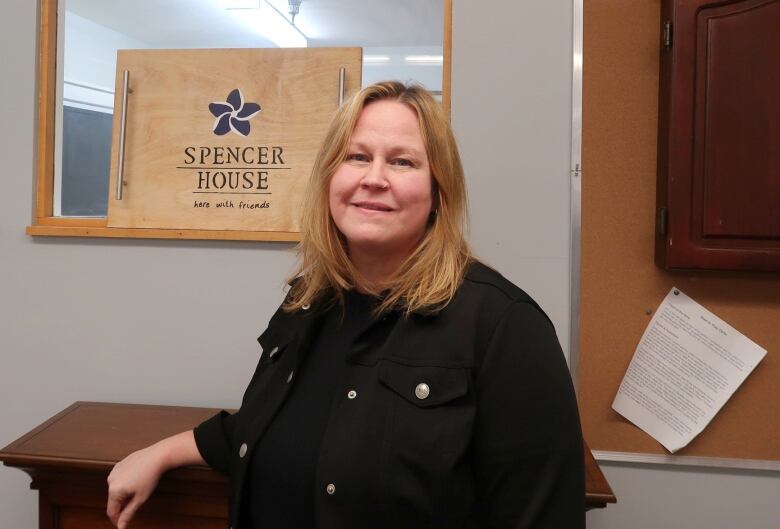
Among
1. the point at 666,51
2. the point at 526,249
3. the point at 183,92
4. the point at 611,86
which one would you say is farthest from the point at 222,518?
the point at 666,51

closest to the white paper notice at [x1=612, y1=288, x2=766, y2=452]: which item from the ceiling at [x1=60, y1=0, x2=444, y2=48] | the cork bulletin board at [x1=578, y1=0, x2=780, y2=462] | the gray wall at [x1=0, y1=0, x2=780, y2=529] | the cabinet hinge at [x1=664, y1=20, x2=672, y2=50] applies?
the cork bulletin board at [x1=578, y1=0, x2=780, y2=462]

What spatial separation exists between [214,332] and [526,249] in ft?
2.80

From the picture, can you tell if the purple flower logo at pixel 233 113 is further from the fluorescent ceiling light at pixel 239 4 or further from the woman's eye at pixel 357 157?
the woman's eye at pixel 357 157

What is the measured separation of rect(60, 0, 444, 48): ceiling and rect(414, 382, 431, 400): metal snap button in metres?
1.02

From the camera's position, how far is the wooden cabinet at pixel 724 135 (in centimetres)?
133

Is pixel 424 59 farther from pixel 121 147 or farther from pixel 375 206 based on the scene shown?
pixel 121 147

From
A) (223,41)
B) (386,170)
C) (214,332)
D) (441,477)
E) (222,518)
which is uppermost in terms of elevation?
(223,41)

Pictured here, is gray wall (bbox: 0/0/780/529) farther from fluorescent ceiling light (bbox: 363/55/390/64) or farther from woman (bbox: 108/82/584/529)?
woman (bbox: 108/82/584/529)

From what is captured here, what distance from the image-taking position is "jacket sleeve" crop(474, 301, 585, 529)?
0.81 meters

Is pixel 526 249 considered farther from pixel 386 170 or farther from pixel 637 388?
pixel 386 170

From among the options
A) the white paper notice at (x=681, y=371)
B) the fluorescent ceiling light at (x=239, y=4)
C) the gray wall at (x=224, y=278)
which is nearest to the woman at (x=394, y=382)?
the gray wall at (x=224, y=278)

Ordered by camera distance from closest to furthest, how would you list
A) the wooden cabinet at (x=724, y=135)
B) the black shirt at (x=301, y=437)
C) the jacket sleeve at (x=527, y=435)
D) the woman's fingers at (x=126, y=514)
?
1. the jacket sleeve at (x=527, y=435)
2. the black shirt at (x=301, y=437)
3. the woman's fingers at (x=126, y=514)
4. the wooden cabinet at (x=724, y=135)

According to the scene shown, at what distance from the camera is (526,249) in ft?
4.83

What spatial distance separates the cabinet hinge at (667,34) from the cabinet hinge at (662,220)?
1.25ft
